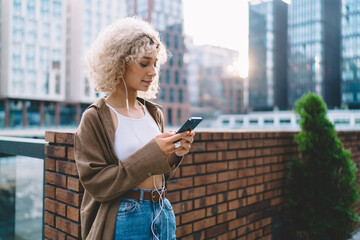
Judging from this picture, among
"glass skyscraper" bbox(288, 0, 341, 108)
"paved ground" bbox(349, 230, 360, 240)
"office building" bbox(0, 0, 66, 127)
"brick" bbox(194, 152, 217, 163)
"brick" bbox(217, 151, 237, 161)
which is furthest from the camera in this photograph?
"glass skyscraper" bbox(288, 0, 341, 108)

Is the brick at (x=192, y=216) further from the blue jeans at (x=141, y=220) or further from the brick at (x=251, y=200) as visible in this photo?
the blue jeans at (x=141, y=220)

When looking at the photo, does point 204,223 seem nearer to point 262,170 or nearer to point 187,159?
point 187,159

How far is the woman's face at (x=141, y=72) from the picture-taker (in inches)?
58.4

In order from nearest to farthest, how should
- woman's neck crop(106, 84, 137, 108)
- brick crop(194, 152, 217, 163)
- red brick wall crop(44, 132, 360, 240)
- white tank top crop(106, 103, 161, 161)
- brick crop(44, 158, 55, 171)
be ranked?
white tank top crop(106, 103, 161, 161)
woman's neck crop(106, 84, 137, 108)
red brick wall crop(44, 132, 360, 240)
brick crop(44, 158, 55, 171)
brick crop(194, 152, 217, 163)

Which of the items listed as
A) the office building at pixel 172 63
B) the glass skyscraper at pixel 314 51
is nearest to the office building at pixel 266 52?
the glass skyscraper at pixel 314 51

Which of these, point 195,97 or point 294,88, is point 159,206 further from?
point 195,97

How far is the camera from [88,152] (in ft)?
4.40

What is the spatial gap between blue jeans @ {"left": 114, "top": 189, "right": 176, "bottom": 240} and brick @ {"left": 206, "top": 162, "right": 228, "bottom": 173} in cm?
113

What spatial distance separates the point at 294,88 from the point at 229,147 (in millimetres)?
83759

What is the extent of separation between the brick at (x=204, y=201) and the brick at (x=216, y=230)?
0.70 feet

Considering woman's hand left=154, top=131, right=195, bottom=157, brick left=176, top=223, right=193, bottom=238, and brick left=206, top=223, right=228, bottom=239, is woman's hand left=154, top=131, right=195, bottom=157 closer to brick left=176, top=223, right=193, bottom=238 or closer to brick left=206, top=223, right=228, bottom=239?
brick left=176, top=223, right=193, bottom=238

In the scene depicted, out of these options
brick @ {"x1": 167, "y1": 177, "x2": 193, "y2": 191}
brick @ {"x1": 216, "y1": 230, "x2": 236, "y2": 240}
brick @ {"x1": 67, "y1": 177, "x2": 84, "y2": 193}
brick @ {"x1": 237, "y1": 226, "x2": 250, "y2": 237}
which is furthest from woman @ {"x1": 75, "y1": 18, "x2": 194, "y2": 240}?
brick @ {"x1": 237, "y1": 226, "x2": 250, "y2": 237}

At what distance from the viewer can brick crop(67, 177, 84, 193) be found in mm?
1842

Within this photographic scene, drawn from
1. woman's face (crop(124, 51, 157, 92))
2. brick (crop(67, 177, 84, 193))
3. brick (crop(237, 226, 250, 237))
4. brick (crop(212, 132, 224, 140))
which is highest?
woman's face (crop(124, 51, 157, 92))
